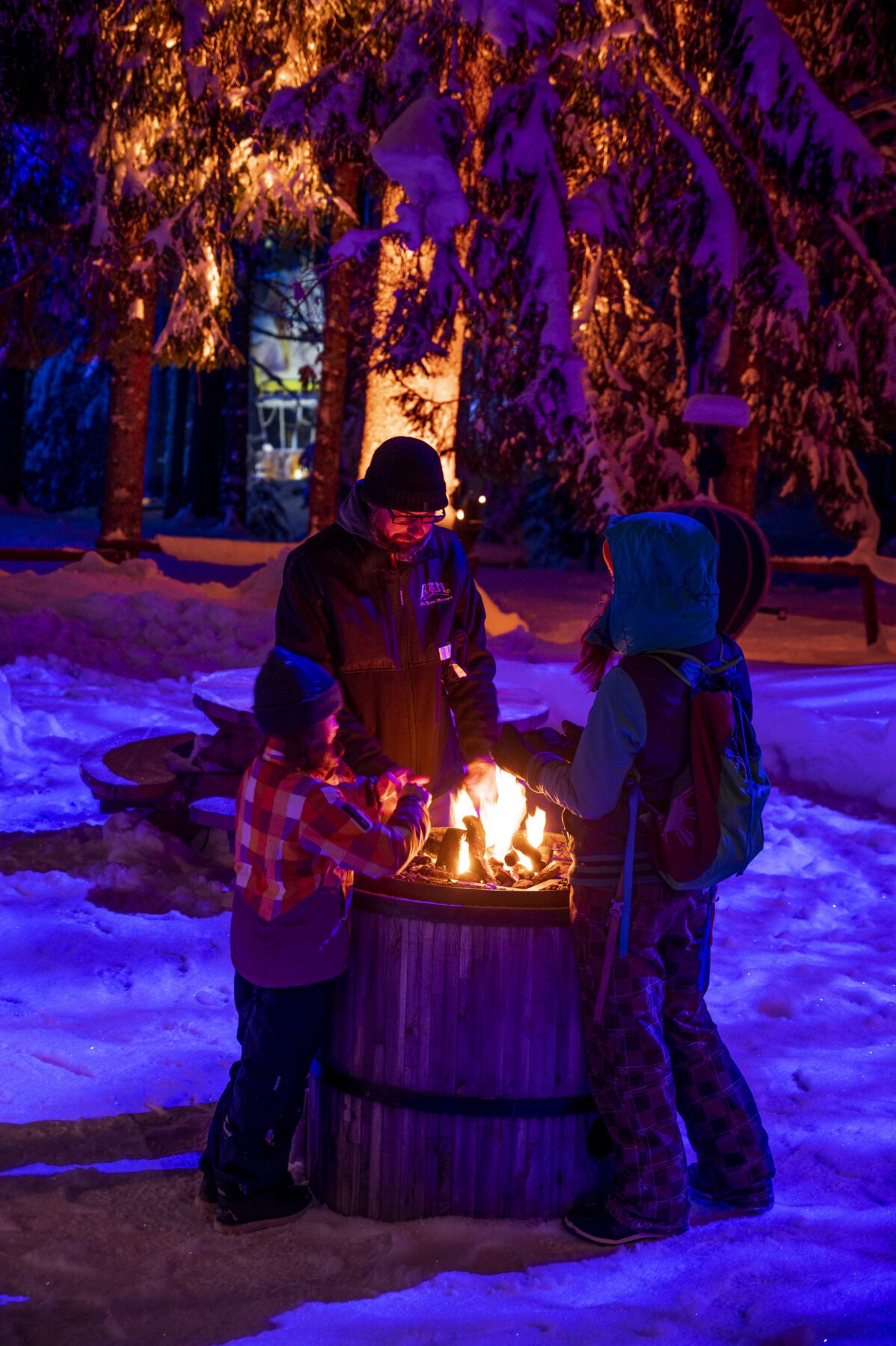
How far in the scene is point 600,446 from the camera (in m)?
12.5

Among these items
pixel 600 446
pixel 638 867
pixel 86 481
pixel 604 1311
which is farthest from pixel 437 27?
pixel 86 481

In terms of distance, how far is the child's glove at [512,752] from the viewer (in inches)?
135

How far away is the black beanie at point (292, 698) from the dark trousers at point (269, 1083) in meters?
0.63

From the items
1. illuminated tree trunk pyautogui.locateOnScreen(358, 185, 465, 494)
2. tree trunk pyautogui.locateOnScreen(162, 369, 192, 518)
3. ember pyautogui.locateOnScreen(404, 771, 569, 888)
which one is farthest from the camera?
tree trunk pyautogui.locateOnScreen(162, 369, 192, 518)

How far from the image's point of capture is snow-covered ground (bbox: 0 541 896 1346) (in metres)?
2.83

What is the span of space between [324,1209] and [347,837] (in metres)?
1.04

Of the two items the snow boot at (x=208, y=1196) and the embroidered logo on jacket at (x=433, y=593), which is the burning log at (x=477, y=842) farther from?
the snow boot at (x=208, y=1196)

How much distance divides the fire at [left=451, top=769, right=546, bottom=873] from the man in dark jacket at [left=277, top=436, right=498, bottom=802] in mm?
43

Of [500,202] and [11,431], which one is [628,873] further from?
[11,431]

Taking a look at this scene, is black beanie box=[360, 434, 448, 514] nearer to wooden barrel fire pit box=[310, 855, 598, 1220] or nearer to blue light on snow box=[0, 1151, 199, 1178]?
wooden barrel fire pit box=[310, 855, 598, 1220]

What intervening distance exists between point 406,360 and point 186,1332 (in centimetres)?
768

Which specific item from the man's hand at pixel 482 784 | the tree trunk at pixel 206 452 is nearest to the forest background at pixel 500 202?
the man's hand at pixel 482 784

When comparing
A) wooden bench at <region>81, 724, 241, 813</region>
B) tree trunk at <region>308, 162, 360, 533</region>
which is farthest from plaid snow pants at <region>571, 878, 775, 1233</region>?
tree trunk at <region>308, 162, 360, 533</region>

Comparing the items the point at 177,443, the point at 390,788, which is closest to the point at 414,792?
the point at 390,788
